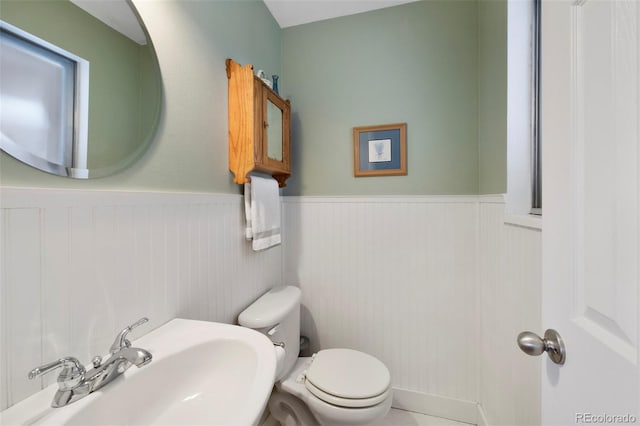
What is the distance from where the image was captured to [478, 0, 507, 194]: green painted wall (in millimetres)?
1037

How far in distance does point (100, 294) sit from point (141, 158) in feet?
1.30

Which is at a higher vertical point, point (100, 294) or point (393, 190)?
point (393, 190)

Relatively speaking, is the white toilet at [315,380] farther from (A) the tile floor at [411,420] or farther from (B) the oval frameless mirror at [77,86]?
(B) the oval frameless mirror at [77,86]

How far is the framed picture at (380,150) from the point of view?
4.96ft

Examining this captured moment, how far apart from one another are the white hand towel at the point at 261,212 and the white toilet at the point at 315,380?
31 centimetres

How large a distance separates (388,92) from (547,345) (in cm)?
145

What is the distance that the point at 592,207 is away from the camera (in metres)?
0.39

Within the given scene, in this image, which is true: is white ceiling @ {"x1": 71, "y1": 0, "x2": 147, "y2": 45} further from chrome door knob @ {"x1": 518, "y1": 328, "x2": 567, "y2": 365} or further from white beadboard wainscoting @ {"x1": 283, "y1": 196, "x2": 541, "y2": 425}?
chrome door knob @ {"x1": 518, "y1": 328, "x2": 567, "y2": 365}

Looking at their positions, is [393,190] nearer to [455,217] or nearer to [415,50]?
[455,217]

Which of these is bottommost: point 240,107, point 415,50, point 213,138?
point 213,138

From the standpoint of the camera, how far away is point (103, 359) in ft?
2.14

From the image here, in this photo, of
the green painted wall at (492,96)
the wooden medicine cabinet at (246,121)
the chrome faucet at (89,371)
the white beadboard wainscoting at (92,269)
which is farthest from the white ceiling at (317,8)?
the chrome faucet at (89,371)

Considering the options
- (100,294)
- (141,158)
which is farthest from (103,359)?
(141,158)

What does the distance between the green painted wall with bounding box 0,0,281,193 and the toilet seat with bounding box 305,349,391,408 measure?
3.12ft
